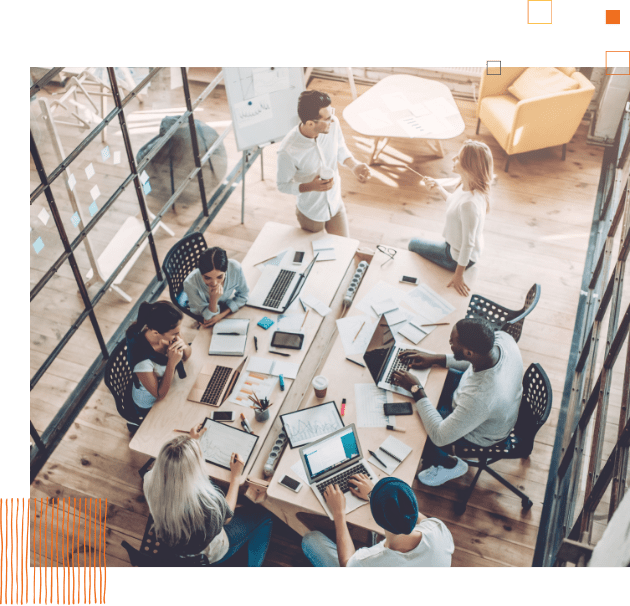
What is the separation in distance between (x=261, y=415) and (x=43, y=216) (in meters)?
1.67

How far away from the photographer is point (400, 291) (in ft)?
12.3

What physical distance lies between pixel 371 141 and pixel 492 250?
2.01 meters

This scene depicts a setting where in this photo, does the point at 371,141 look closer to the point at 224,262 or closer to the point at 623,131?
the point at 623,131

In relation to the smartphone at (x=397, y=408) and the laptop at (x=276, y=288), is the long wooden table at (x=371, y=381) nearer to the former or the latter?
the smartphone at (x=397, y=408)

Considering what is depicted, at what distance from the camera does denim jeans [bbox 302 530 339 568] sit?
2.85m

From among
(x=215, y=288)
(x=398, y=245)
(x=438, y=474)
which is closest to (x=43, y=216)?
(x=215, y=288)

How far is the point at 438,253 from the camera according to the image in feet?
12.8

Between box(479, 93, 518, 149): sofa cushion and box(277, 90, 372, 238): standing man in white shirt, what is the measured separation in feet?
6.64

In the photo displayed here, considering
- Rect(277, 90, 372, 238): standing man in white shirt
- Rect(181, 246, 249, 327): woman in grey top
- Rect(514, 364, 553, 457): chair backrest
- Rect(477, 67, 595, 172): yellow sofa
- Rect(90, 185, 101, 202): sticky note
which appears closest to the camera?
Rect(514, 364, 553, 457): chair backrest

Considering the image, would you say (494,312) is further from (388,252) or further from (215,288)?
(215,288)

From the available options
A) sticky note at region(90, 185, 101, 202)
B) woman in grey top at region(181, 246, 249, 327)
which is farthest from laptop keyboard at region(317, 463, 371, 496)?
sticky note at region(90, 185, 101, 202)

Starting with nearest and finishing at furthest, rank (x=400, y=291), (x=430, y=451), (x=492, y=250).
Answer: (x=430, y=451)
(x=400, y=291)
(x=492, y=250)

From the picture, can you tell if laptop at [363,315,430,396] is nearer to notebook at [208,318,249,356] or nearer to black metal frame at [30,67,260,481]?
notebook at [208,318,249,356]

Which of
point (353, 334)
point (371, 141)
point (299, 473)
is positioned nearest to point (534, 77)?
point (371, 141)
